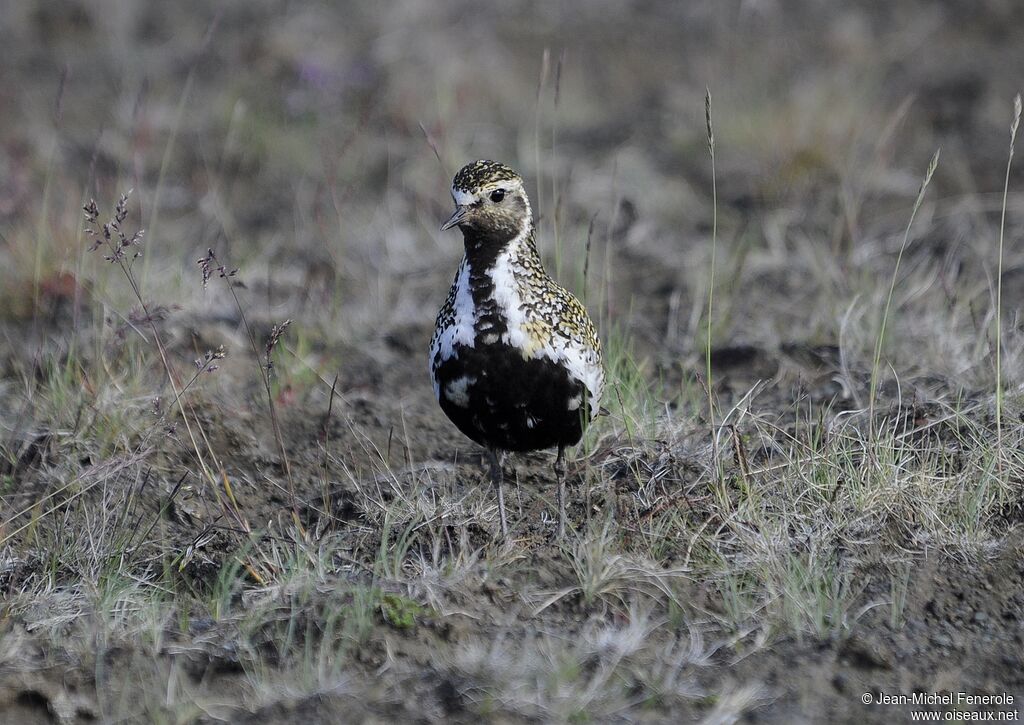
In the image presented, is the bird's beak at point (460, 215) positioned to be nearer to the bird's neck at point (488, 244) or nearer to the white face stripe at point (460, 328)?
the bird's neck at point (488, 244)

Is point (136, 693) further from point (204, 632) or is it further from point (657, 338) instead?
point (657, 338)

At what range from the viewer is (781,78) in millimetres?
8586

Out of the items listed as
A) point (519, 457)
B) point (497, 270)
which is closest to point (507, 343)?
point (497, 270)

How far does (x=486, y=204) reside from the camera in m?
4.12

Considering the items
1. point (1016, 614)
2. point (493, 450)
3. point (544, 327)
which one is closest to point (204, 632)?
point (493, 450)

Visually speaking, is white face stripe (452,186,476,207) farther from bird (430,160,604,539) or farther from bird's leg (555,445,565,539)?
bird's leg (555,445,565,539)

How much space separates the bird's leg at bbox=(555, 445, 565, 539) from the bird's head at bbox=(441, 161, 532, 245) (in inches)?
30.1

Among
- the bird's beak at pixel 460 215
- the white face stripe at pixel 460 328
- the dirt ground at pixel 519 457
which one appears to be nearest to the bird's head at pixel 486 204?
the bird's beak at pixel 460 215

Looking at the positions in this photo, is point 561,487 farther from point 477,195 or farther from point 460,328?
point 477,195

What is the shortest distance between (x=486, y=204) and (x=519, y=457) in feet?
3.66

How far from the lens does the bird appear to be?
394cm

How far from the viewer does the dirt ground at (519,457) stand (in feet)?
11.7

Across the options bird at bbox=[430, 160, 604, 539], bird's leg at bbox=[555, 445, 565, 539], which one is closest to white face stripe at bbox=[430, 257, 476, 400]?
bird at bbox=[430, 160, 604, 539]

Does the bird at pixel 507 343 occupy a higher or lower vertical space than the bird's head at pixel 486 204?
lower
